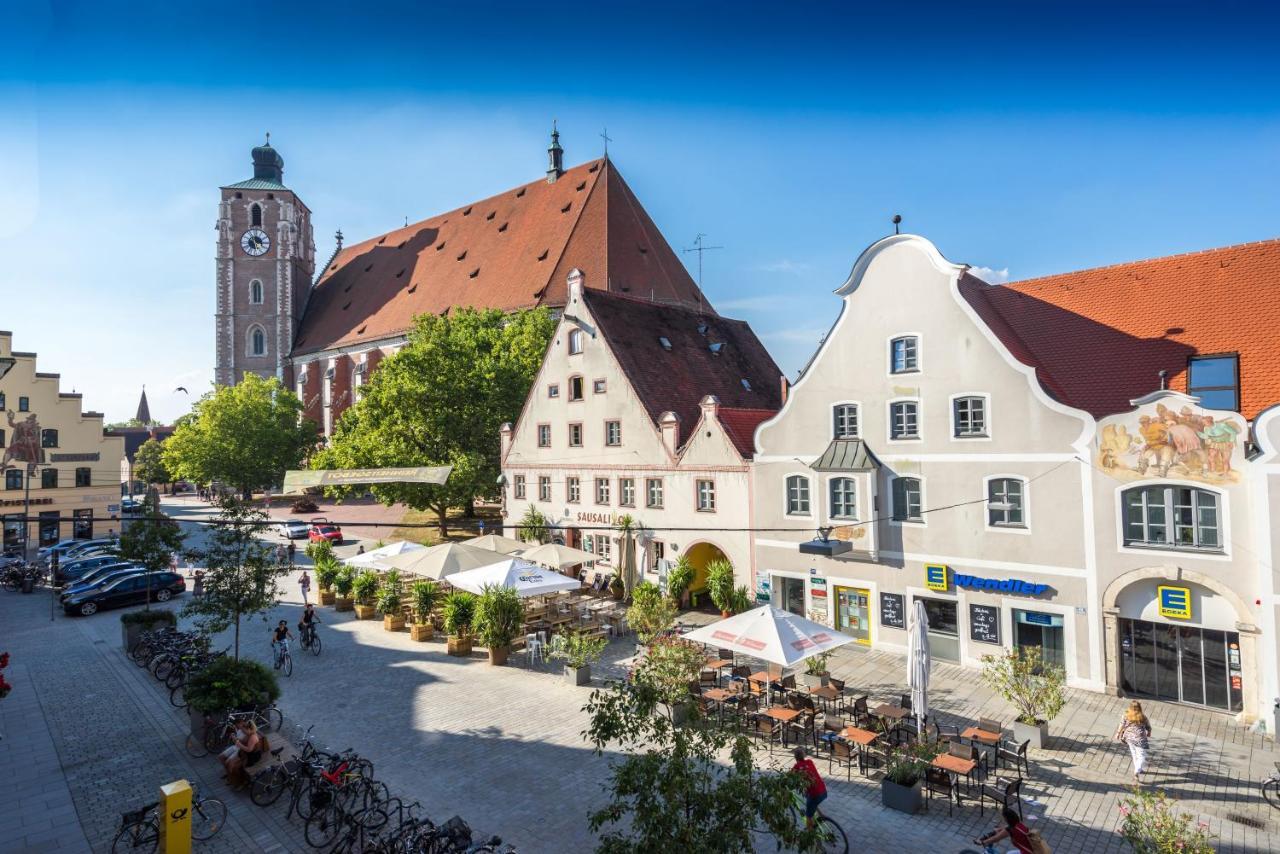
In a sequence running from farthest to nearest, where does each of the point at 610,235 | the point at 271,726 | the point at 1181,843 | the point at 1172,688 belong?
the point at 610,235 → the point at 1172,688 → the point at 271,726 → the point at 1181,843

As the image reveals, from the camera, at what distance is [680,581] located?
86.4 feet

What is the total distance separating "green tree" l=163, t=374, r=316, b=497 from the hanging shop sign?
2607 inches

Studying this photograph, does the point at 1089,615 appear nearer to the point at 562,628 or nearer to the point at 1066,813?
the point at 1066,813

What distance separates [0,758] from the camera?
14547 mm

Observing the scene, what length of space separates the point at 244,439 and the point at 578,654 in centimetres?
→ 6036

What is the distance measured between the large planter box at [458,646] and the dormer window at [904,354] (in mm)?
15356

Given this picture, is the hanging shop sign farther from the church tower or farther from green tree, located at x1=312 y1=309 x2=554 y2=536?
the church tower

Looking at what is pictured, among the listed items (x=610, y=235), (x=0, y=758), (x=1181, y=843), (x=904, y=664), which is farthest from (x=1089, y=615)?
(x=610, y=235)

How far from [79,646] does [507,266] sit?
4411 centimetres

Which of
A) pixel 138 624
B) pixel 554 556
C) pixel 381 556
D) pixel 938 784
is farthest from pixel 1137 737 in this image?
pixel 138 624

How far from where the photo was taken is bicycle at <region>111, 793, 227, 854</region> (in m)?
10.9

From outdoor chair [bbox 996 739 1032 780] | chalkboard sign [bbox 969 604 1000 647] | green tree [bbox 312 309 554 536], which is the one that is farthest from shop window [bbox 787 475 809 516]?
green tree [bbox 312 309 554 536]

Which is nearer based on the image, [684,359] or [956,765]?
[956,765]

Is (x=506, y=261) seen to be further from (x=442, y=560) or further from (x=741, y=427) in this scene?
(x=442, y=560)
